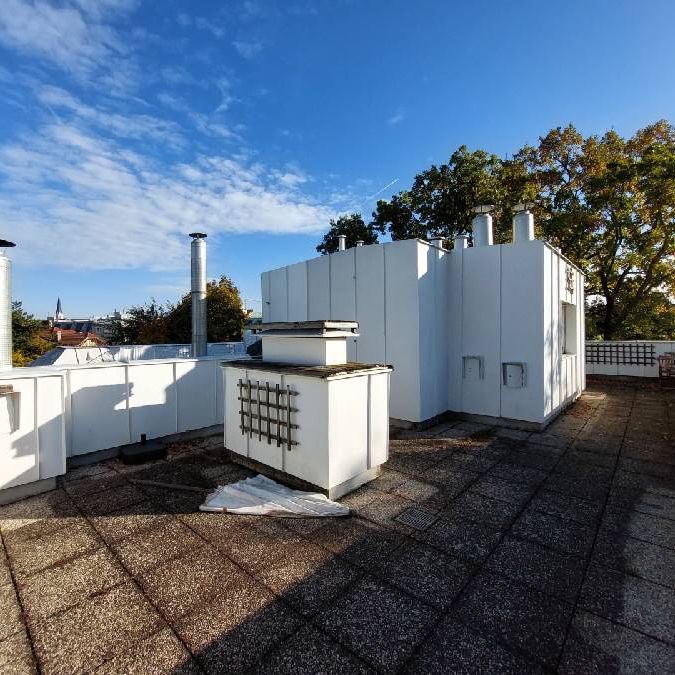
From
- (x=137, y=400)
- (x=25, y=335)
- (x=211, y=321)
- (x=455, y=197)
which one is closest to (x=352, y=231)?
(x=455, y=197)

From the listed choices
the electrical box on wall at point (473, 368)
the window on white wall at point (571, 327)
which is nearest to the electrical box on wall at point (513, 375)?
the electrical box on wall at point (473, 368)

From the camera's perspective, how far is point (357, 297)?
31.3 ft

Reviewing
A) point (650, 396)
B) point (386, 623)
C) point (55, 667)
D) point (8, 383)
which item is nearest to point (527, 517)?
point (386, 623)

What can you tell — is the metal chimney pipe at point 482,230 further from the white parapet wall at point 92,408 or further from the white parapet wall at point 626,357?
the white parapet wall at point 626,357

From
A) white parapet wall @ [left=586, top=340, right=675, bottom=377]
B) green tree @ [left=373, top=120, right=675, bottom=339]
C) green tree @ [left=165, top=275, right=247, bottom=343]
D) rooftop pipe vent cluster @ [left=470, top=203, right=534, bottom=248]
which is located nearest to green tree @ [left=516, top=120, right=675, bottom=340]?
green tree @ [left=373, top=120, right=675, bottom=339]

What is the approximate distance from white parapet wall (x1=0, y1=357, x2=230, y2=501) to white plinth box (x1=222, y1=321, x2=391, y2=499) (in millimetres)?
1735

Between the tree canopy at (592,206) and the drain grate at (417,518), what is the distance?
57.7ft

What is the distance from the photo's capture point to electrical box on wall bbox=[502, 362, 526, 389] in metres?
8.49

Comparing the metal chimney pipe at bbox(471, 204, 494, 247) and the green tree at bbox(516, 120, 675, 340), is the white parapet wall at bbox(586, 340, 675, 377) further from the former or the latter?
the metal chimney pipe at bbox(471, 204, 494, 247)

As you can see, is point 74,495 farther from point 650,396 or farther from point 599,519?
point 650,396

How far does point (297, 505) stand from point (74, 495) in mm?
3273

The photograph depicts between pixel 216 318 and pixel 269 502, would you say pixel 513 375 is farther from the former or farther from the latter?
pixel 216 318

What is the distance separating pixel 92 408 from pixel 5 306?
211 cm

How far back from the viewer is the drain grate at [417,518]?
427 cm
